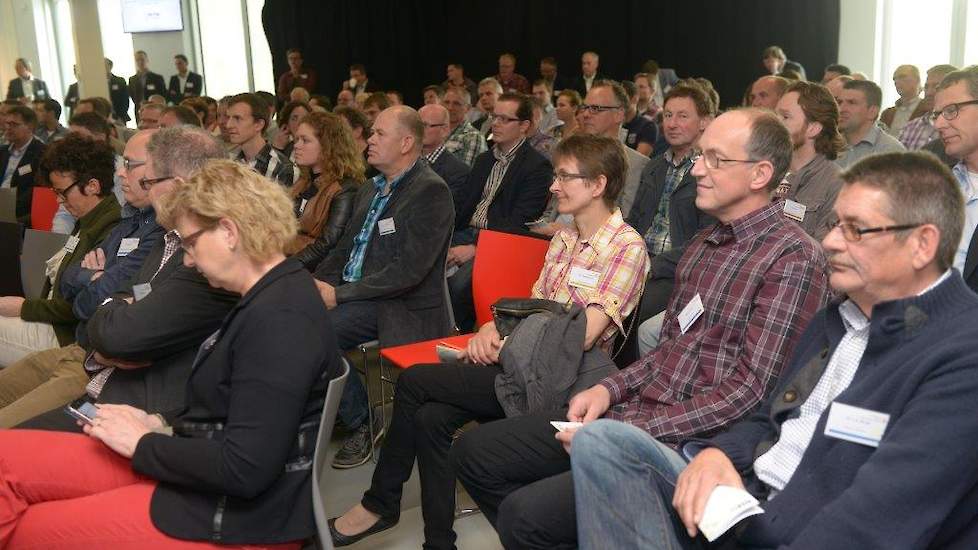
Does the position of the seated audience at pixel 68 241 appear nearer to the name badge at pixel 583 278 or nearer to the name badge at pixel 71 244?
the name badge at pixel 71 244

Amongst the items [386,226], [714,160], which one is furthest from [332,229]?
[714,160]

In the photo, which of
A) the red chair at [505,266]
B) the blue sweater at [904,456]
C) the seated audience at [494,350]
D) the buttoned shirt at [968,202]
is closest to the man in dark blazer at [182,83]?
the red chair at [505,266]

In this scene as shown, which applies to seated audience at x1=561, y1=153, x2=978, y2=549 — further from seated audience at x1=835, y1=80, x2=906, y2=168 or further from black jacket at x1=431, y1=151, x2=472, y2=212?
black jacket at x1=431, y1=151, x2=472, y2=212

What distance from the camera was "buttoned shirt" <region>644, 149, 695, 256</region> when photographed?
148 inches

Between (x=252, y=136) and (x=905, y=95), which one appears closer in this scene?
(x=252, y=136)

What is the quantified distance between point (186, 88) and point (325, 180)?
36.4 feet

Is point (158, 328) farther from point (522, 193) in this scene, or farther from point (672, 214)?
point (522, 193)

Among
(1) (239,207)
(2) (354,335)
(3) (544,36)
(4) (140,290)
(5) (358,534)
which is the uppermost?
(3) (544,36)

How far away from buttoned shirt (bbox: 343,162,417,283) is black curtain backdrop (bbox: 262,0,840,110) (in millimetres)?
7570

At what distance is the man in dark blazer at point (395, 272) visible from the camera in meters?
3.38

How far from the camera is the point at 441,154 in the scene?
496 centimetres

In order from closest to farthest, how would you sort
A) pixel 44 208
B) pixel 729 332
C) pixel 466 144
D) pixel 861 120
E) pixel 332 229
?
1. pixel 729 332
2. pixel 332 229
3. pixel 861 120
4. pixel 44 208
5. pixel 466 144

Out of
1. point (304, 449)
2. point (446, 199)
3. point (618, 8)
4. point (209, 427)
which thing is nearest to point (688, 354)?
point (304, 449)

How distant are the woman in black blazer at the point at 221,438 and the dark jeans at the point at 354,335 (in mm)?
1446
